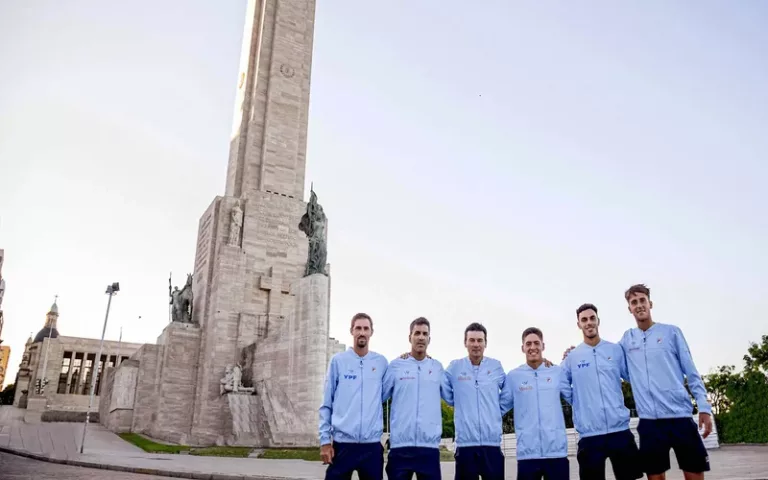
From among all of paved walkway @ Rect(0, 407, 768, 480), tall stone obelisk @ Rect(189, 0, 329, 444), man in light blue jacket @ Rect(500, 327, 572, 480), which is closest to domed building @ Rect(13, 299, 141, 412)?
paved walkway @ Rect(0, 407, 768, 480)

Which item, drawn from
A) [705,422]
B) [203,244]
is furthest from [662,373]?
[203,244]

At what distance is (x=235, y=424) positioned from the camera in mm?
23172

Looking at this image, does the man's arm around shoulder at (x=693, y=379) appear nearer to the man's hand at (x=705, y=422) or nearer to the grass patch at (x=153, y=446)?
the man's hand at (x=705, y=422)

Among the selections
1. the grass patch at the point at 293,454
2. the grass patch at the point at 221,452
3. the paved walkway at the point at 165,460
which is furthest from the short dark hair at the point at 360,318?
the grass patch at the point at 221,452

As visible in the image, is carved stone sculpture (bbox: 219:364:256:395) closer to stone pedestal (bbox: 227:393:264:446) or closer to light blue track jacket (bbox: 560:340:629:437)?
stone pedestal (bbox: 227:393:264:446)

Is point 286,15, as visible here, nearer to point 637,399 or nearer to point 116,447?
point 116,447

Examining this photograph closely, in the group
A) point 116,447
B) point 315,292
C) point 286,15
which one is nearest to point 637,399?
point 315,292

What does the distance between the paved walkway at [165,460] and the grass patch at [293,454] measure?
82 centimetres

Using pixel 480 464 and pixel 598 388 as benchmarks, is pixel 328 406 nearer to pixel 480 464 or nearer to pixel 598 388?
pixel 480 464

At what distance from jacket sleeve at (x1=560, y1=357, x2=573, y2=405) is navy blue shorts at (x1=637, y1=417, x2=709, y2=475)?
720mm

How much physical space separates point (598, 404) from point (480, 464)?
47.0 inches

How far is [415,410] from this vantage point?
17.0 ft

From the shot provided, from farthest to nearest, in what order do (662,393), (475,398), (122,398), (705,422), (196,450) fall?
1. (122,398)
2. (196,450)
3. (475,398)
4. (662,393)
5. (705,422)

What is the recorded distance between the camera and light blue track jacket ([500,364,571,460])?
17.3 feet
